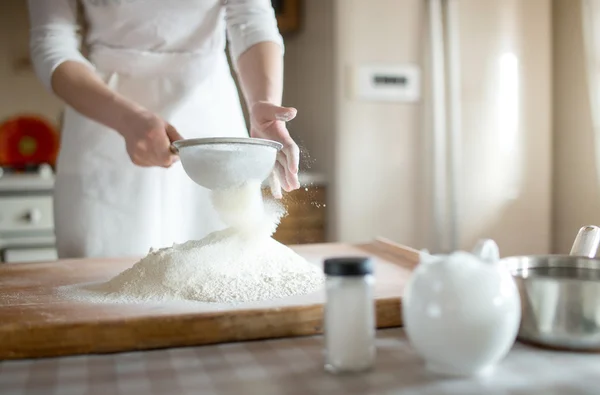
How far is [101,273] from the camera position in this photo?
1013mm

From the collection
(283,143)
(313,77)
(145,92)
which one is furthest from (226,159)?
(313,77)

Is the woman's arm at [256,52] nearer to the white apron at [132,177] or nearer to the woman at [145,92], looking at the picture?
the woman at [145,92]

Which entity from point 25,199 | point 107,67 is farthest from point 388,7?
point 25,199

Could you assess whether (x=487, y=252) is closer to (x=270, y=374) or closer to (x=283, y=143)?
(x=270, y=374)

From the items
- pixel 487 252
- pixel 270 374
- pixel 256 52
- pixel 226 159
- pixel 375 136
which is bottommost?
pixel 270 374

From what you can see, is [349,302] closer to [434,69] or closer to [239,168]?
[239,168]

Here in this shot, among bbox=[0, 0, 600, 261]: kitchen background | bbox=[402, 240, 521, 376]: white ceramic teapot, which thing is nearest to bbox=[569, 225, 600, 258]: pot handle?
bbox=[402, 240, 521, 376]: white ceramic teapot

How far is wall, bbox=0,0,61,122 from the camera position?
2.75m

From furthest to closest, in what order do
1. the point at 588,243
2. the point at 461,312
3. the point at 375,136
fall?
the point at 375,136
the point at 588,243
the point at 461,312

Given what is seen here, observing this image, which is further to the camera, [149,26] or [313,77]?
[313,77]

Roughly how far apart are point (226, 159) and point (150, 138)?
16cm

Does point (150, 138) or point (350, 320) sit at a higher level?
point (150, 138)

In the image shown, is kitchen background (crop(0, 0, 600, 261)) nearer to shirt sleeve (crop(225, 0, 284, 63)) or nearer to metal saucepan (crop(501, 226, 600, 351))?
shirt sleeve (crop(225, 0, 284, 63))

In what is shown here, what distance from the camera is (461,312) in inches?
20.0
